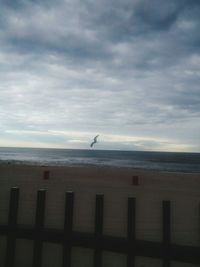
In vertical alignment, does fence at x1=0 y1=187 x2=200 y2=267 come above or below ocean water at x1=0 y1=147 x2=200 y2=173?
below

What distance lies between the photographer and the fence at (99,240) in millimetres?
2482

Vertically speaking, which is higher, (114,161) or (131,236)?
(114,161)

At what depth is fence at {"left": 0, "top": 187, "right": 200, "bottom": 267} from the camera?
2482 mm

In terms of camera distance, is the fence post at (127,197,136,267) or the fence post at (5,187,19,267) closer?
the fence post at (127,197,136,267)

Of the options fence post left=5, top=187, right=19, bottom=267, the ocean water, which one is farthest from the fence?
the ocean water

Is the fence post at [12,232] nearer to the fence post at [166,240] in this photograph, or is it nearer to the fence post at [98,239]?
the fence post at [98,239]

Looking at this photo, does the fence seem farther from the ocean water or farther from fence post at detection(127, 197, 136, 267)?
the ocean water

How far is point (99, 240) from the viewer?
2607mm

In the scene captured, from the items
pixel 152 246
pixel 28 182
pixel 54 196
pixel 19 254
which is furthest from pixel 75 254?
pixel 28 182

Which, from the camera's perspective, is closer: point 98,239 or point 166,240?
point 166,240

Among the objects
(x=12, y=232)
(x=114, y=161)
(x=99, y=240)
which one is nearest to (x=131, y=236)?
(x=99, y=240)

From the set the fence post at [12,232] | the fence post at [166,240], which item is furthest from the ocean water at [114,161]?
the fence post at [166,240]

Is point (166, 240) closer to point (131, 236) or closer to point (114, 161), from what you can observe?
point (131, 236)

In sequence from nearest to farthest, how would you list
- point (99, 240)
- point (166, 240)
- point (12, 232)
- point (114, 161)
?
point (166, 240)
point (99, 240)
point (12, 232)
point (114, 161)
